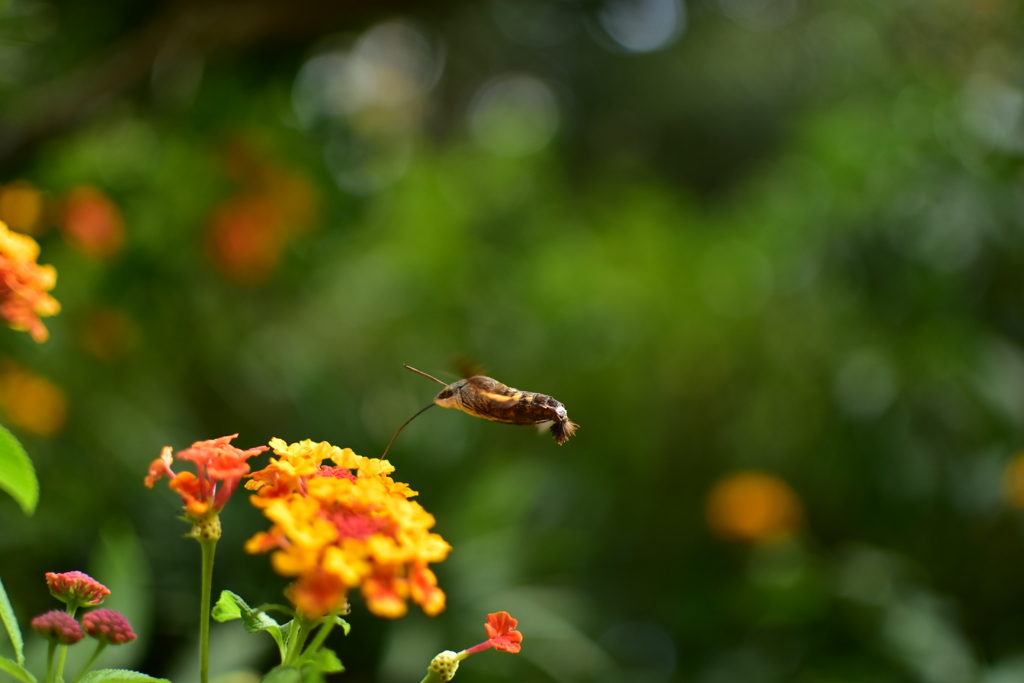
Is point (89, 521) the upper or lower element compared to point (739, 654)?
upper

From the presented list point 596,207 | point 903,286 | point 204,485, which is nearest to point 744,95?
point 596,207

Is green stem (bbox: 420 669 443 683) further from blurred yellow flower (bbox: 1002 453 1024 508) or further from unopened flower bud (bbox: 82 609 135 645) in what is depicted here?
blurred yellow flower (bbox: 1002 453 1024 508)

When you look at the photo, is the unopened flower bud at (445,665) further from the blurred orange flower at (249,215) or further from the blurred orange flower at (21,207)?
the blurred orange flower at (249,215)

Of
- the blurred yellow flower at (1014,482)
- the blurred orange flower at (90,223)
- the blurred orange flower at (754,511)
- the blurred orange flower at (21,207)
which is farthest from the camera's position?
the blurred orange flower at (754,511)

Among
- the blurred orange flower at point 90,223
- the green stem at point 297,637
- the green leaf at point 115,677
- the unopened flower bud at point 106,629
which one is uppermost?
the green stem at point 297,637

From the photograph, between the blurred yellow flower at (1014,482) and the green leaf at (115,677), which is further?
the blurred yellow flower at (1014,482)

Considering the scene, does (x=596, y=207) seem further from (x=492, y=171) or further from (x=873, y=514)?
(x=873, y=514)

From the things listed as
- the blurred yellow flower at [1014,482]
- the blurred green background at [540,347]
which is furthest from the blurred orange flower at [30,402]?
the blurred yellow flower at [1014,482]
